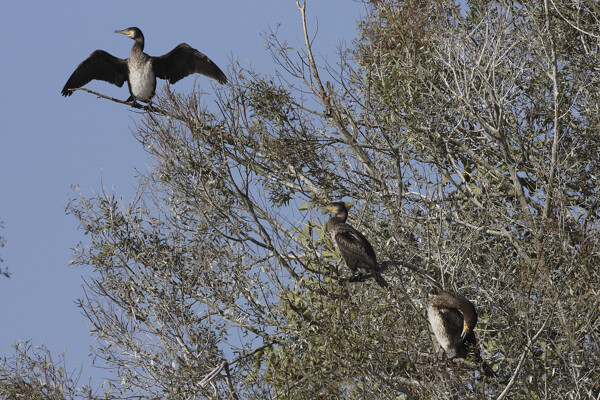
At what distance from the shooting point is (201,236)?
10523mm

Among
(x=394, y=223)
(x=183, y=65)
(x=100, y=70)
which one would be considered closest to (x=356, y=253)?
(x=394, y=223)

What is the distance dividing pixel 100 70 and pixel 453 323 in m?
7.76

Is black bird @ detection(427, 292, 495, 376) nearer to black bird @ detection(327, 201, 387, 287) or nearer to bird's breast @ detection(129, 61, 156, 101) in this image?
black bird @ detection(327, 201, 387, 287)

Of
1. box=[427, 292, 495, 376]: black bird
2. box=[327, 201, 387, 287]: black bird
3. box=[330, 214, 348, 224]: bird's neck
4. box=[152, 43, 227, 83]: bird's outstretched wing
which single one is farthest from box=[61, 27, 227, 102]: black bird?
box=[427, 292, 495, 376]: black bird

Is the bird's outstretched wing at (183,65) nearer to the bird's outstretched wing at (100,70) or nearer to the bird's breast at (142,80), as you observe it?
the bird's breast at (142,80)

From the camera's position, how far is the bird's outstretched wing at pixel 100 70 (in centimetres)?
1363

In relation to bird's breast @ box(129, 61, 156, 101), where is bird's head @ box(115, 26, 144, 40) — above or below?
above

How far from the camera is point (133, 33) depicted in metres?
14.1

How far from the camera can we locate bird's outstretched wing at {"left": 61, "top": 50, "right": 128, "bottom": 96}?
13.6 metres

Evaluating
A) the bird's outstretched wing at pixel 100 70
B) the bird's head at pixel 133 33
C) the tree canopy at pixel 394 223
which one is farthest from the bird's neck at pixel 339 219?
the bird's head at pixel 133 33

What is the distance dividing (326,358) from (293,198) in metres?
4.14

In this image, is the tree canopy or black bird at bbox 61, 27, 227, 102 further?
black bird at bbox 61, 27, 227, 102

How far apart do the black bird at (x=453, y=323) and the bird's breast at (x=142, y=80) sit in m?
6.17

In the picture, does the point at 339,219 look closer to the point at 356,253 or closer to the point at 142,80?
the point at 356,253
